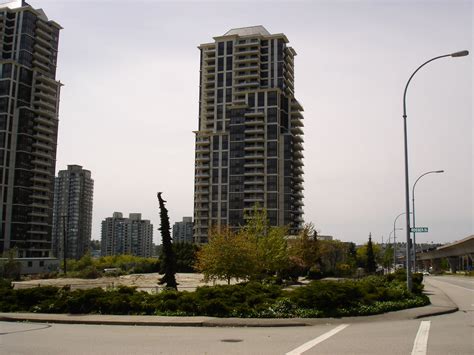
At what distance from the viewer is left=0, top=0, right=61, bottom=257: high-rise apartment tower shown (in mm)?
114625

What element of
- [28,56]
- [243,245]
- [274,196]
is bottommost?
[243,245]

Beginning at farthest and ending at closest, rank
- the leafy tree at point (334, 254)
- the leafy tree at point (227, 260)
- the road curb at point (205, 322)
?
the leafy tree at point (334, 254), the leafy tree at point (227, 260), the road curb at point (205, 322)

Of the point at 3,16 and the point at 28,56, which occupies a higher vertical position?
the point at 3,16

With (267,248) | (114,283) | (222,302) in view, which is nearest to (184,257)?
(114,283)

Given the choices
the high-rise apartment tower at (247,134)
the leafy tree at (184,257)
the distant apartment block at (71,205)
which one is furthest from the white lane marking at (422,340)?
the distant apartment block at (71,205)

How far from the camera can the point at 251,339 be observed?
14016mm

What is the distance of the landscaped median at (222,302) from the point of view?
19.1 metres

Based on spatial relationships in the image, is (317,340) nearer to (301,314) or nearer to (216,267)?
(301,314)

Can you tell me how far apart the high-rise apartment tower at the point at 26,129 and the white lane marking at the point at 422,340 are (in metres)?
110

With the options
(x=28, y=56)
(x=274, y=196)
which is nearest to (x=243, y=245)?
(x=274, y=196)

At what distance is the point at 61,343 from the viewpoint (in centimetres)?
1329

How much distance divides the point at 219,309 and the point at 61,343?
725 centimetres

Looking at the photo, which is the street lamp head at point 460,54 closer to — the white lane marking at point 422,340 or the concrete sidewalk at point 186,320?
the concrete sidewalk at point 186,320

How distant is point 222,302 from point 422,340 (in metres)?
8.09
